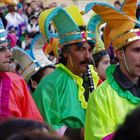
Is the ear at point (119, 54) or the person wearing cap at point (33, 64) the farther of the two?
the person wearing cap at point (33, 64)

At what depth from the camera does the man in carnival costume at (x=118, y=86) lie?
4.73m

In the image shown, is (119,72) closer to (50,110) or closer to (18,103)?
(18,103)

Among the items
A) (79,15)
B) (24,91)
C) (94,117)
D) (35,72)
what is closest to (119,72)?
(94,117)

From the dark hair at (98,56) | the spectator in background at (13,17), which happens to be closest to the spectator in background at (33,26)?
the spectator in background at (13,17)

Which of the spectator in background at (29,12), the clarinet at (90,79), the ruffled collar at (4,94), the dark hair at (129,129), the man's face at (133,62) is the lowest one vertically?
the spectator in background at (29,12)

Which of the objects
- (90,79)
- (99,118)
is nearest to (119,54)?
(99,118)

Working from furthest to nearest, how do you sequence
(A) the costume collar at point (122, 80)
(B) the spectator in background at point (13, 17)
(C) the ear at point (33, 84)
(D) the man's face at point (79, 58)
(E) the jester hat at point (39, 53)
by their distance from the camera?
1. (B) the spectator in background at point (13, 17)
2. (E) the jester hat at point (39, 53)
3. (C) the ear at point (33, 84)
4. (D) the man's face at point (79, 58)
5. (A) the costume collar at point (122, 80)

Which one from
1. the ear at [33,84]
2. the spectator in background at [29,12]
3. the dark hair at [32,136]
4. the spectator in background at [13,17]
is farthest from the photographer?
the spectator in background at [29,12]

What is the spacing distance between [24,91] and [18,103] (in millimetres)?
110

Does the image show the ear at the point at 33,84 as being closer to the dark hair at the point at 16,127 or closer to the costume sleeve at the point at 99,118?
the costume sleeve at the point at 99,118

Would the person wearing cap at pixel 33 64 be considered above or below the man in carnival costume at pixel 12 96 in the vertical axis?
below

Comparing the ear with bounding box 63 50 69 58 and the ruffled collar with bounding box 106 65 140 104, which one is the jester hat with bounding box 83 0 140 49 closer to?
the ruffled collar with bounding box 106 65 140 104

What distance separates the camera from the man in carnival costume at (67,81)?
5867mm

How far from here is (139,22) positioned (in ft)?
17.8
